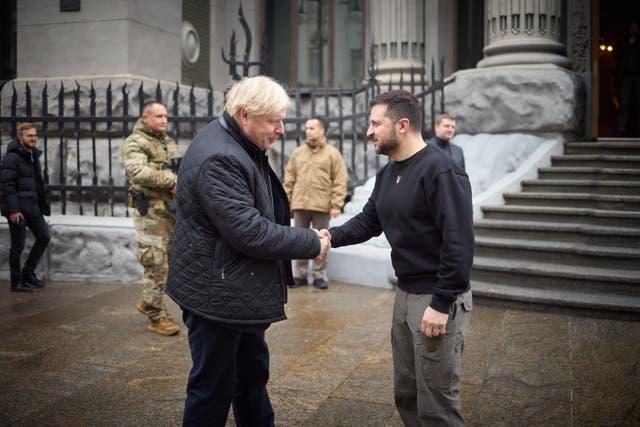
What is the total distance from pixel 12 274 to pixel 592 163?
7396 mm

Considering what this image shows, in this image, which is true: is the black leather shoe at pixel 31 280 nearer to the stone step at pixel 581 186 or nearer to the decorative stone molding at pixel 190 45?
the decorative stone molding at pixel 190 45

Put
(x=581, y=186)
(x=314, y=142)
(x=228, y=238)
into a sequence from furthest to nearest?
(x=581, y=186) < (x=314, y=142) < (x=228, y=238)

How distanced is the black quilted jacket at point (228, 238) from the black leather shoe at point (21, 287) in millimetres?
5279

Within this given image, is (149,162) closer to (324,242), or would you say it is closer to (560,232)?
(324,242)

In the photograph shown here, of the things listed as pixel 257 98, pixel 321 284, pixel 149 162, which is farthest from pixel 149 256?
pixel 257 98

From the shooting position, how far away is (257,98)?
2951mm

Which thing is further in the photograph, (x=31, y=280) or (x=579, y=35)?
(x=579, y=35)

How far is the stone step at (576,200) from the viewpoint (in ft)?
25.3

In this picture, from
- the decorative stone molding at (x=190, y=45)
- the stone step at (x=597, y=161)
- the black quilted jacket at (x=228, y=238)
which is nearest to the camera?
the black quilted jacket at (x=228, y=238)

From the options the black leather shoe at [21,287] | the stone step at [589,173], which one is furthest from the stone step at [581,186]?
the black leather shoe at [21,287]

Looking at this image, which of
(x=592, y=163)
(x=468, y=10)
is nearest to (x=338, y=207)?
(x=592, y=163)

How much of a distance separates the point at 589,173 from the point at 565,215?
4.04ft

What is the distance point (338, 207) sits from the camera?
25.9ft

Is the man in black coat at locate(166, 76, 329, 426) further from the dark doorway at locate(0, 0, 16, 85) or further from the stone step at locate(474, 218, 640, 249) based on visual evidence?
the dark doorway at locate(0, 0, 16, 85)
